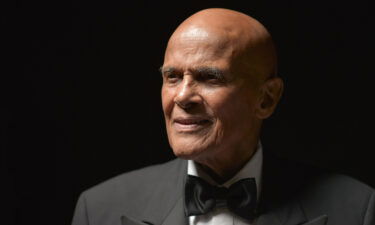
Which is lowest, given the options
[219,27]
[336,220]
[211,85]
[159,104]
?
[336,220]

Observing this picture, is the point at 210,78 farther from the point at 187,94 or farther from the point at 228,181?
the point at 228,181

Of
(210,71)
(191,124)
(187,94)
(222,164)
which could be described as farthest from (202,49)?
(222,164)

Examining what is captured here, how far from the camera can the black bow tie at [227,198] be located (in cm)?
354

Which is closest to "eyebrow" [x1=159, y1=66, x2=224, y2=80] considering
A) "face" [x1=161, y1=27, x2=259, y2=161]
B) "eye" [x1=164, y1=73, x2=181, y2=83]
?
"face" [x1=161, y1=27, x2=259, y2=161]

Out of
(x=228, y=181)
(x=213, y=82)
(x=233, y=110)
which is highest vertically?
(x=213, y=82)

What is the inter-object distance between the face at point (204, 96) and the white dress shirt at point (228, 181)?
18 centimetres

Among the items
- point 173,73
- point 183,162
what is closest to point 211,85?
point 173,73

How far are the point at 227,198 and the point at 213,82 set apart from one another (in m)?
0.50

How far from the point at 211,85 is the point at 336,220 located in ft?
2.62

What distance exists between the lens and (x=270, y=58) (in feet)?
11.9

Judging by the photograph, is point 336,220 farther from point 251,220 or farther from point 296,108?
point 296,108

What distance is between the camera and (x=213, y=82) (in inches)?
136

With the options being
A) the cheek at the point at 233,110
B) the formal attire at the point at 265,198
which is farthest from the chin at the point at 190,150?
the formal attire at the point at 265,198

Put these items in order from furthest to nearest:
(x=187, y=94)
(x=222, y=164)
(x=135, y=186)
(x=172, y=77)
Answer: (x=135, y=186), (x=222, y=164), (x=172, y=77), (x=187, y=94)
